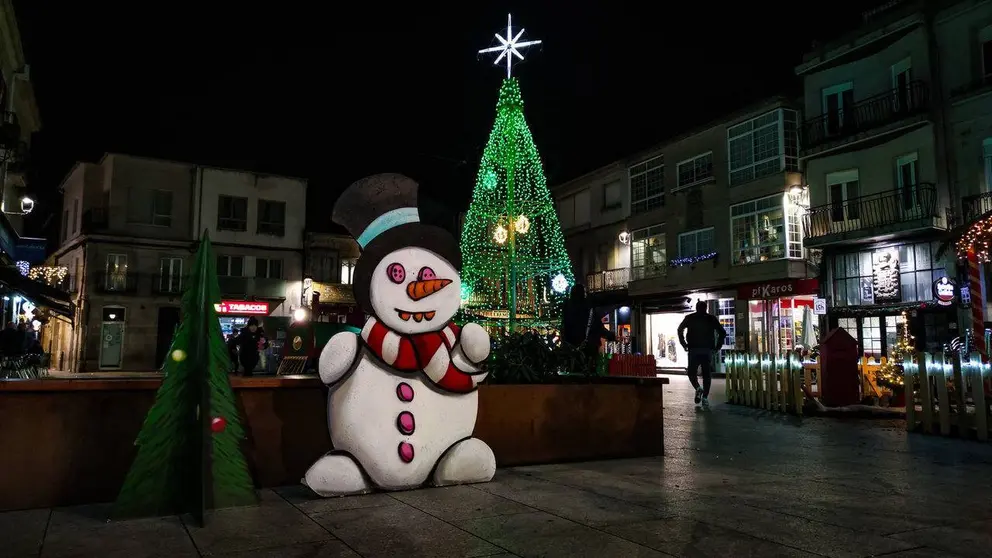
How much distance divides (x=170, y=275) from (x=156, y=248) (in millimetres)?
1503

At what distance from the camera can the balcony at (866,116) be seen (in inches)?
809

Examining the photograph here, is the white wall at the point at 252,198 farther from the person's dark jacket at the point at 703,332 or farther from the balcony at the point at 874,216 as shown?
the person's dark jacket at the point at 703,332

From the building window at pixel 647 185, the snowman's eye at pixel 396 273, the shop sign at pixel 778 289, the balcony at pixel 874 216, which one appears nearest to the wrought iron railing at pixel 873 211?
the balcony at pixel 874 216

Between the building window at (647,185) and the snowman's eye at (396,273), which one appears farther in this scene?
the building window at (647,185)

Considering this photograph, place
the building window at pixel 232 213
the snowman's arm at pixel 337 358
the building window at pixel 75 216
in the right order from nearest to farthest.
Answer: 1. the snowman's arm at pixel 337 358
2. the building window at pixel 75 216
3. the building window at pixel 232 213

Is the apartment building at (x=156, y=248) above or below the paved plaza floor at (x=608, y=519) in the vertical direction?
above

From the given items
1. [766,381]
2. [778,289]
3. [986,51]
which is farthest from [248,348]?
[986,51]

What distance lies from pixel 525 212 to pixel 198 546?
45.8 ft

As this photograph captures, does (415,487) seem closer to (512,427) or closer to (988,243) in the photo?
(512,427)

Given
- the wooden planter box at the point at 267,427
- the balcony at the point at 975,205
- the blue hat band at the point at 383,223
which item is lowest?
the wooden planter box at the point at 267,427

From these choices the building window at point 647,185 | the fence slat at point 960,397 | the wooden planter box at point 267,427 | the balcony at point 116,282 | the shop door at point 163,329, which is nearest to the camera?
the wooden planter box at point 267,427

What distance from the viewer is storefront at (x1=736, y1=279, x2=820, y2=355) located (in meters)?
24.8

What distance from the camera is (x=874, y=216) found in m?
21.7

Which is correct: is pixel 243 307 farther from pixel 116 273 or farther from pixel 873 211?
pixel 873 211
